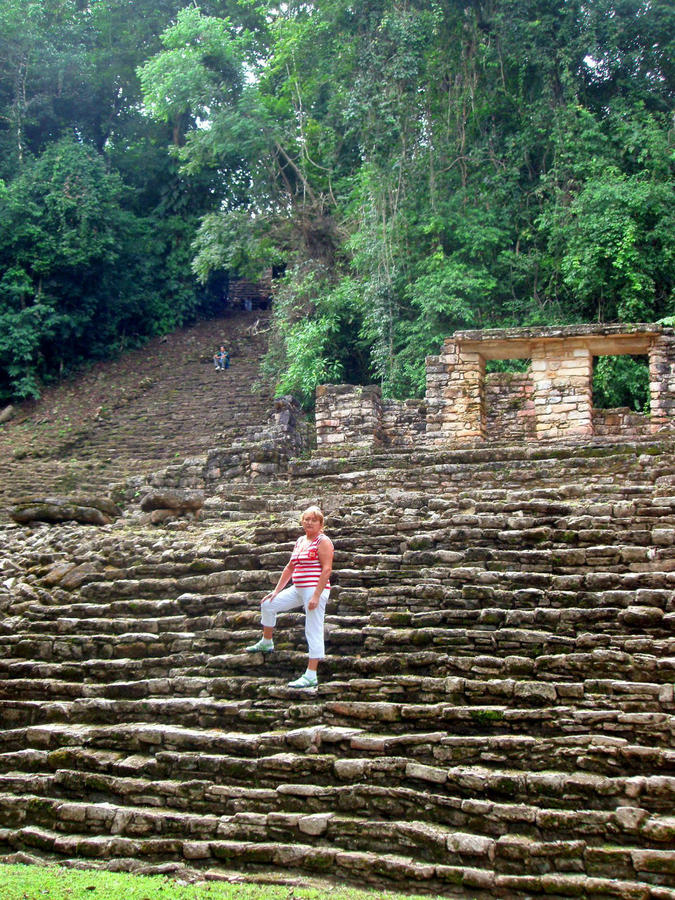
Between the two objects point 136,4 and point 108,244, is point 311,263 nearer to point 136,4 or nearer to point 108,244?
point 108,244

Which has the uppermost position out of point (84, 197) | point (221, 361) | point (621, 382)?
point (84, 197)

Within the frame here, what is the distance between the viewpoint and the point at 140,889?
208 inches

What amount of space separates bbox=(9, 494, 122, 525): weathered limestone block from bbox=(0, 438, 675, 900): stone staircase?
2.72 meters

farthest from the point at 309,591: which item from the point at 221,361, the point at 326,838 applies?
the point at 221,361

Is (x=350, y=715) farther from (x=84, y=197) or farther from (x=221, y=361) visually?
(x=84, y=197)

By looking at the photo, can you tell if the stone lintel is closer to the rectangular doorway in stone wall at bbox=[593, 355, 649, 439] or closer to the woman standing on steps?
the rectangular doorway in stone wall at bbox=[593, 355, 649, 439]

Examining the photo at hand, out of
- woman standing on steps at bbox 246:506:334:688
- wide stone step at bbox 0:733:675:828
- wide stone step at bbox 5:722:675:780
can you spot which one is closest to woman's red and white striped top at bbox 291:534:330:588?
woman standing on steps at bbox 246:506:334:688

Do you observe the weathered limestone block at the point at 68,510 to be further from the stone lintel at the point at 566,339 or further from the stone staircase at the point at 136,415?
the stone lintel at the point at 566,339

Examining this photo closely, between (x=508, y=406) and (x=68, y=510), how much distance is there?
6.46 metres

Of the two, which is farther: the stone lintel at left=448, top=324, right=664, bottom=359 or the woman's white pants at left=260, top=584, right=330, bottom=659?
the stone lintel at left=448, top=324, right=664, bottom=359

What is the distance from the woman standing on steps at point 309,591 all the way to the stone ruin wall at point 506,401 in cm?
555

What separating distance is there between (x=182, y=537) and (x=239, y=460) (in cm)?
281

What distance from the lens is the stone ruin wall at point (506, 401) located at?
13016mm

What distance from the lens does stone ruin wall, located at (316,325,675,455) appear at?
1302 cm
